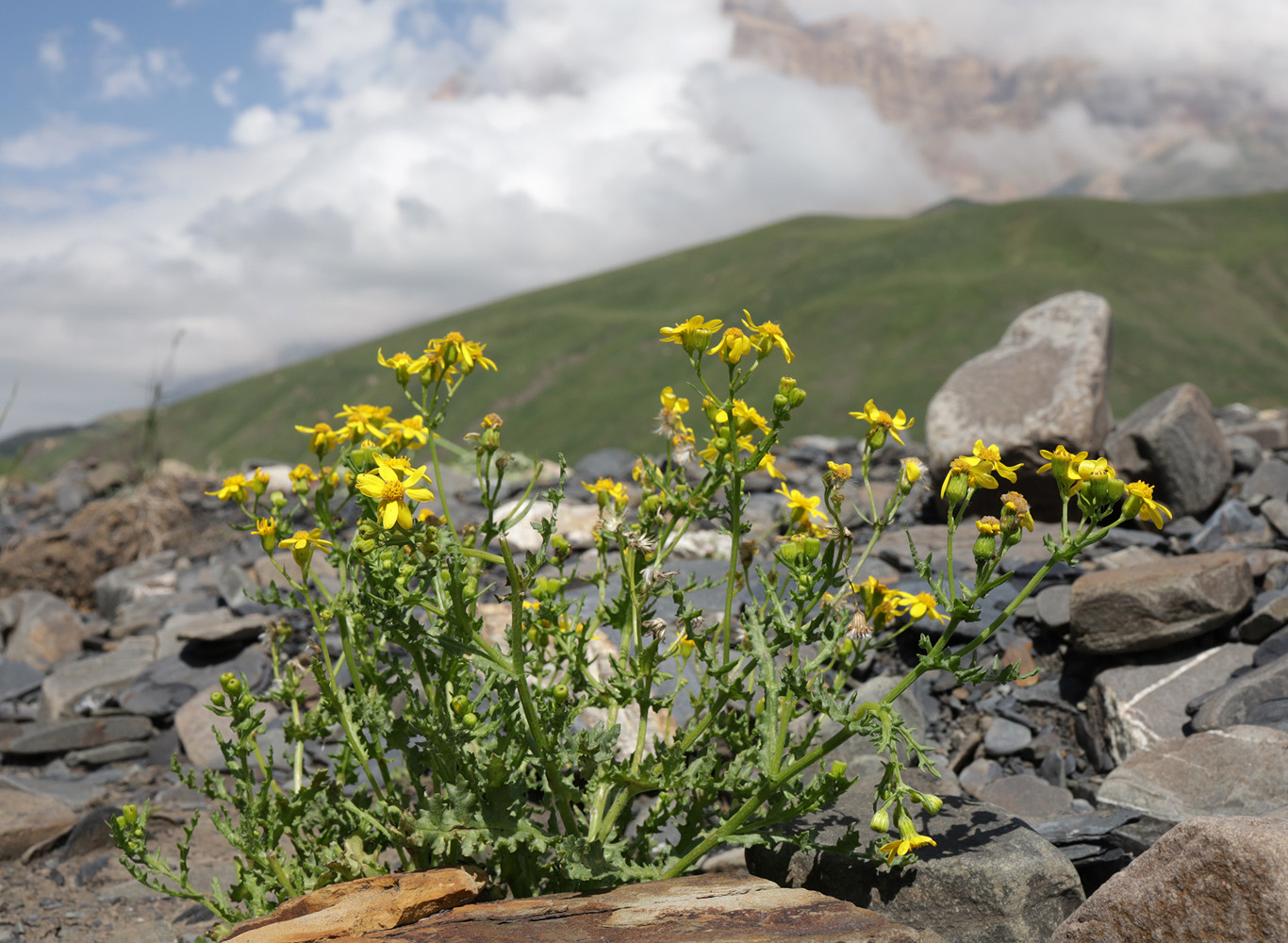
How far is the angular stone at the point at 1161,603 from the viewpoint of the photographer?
4828 mm

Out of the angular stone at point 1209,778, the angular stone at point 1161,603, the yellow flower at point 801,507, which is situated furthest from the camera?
the angular stone at point 1161,603

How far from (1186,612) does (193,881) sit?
17.9 ft

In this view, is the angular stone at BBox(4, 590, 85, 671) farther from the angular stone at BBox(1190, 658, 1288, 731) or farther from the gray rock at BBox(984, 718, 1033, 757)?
the angular stone at BBox(1190, 658, 1288, 731)

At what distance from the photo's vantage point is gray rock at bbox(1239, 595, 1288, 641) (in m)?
4.88

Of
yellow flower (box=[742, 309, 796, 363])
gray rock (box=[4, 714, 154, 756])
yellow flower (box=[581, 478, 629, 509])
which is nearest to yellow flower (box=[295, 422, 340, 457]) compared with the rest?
yellow flower (box=[581, 478, 629, 509])

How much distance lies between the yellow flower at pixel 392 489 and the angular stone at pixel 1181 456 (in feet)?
22.8

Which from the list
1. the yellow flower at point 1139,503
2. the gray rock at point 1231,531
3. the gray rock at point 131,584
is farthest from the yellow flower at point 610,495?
the gray rock at point 131,584

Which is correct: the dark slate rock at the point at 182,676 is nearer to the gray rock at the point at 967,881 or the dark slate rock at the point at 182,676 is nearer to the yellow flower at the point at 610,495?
the yellow flower at the point at 610,495

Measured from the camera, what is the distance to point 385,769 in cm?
313

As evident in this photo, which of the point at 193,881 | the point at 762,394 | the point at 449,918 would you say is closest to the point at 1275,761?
the point at 449,918

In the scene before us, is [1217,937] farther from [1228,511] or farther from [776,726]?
[1228,511]

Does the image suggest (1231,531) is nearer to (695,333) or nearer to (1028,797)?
(1028,797)

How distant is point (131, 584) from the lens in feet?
31.3

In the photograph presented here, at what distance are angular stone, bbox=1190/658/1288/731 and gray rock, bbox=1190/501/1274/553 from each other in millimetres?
2187
